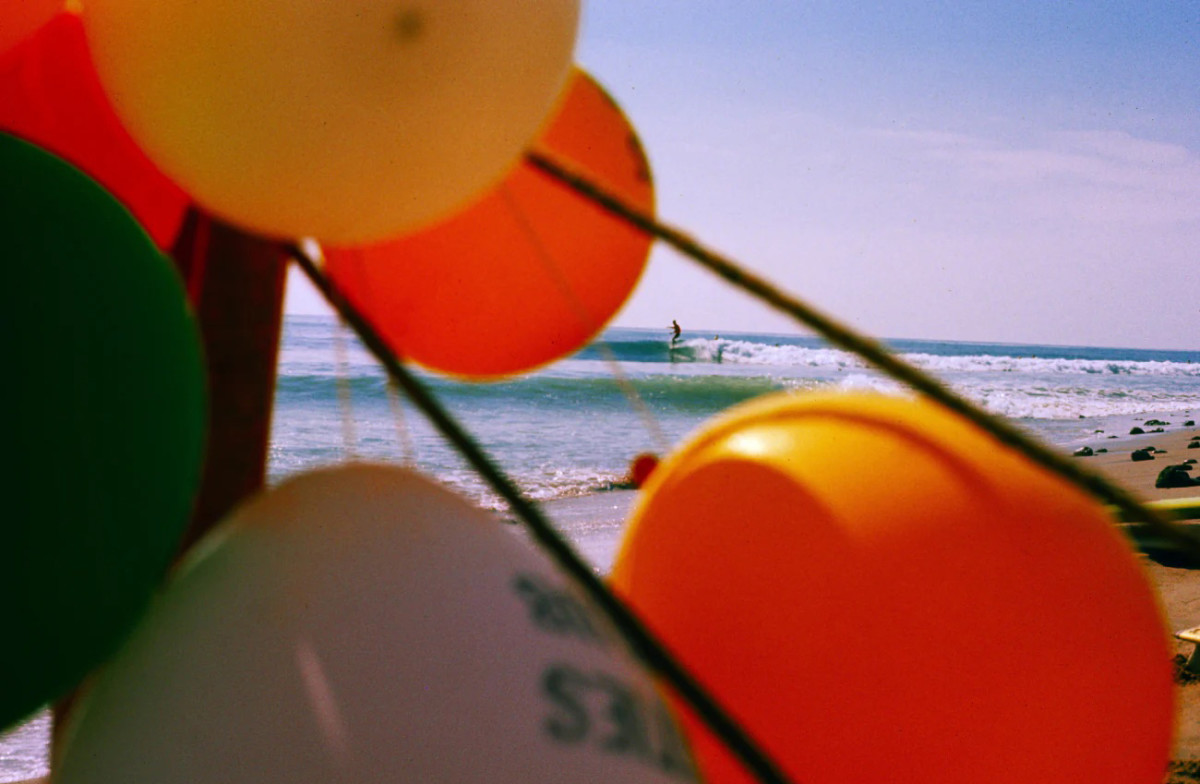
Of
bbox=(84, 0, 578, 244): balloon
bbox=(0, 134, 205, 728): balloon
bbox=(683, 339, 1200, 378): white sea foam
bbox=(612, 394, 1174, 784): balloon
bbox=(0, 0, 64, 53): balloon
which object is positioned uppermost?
bbox=(0, 0, 64, 53): balloon

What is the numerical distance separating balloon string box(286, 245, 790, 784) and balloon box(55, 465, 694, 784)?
0.09 ft

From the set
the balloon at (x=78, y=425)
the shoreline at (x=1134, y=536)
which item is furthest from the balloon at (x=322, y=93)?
the shoreline at (x=1134, y=536)

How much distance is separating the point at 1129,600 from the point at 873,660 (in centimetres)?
32

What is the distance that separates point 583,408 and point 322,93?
10846 millimetres

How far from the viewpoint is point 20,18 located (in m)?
0.89

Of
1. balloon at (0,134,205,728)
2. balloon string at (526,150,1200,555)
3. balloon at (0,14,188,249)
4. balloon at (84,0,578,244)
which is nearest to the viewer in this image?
balloon at (0,134,205,728)

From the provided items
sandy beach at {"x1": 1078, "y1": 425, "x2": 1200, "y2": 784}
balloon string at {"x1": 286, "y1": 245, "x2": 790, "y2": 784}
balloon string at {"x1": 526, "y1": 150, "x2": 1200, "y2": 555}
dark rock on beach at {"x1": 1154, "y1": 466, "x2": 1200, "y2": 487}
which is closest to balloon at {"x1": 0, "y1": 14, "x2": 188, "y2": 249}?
balloon string at {"x1": 286, "y1": 245, "x2": 790, "y2": 784}

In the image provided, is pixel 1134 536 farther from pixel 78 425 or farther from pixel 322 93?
pixel 78 425

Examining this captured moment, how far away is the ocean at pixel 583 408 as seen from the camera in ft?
18.7

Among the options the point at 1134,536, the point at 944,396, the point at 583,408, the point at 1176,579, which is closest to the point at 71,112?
the point at 944,396

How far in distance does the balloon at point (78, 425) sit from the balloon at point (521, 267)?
619 millimetres

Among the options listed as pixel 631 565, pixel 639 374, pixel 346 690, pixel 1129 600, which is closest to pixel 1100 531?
pixel 1129 600

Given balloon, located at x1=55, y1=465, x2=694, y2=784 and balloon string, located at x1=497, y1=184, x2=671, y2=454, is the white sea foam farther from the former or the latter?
balloon, located at x1=55, y1=465, x2=694, y2=784

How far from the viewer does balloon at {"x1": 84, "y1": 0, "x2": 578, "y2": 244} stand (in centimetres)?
71
